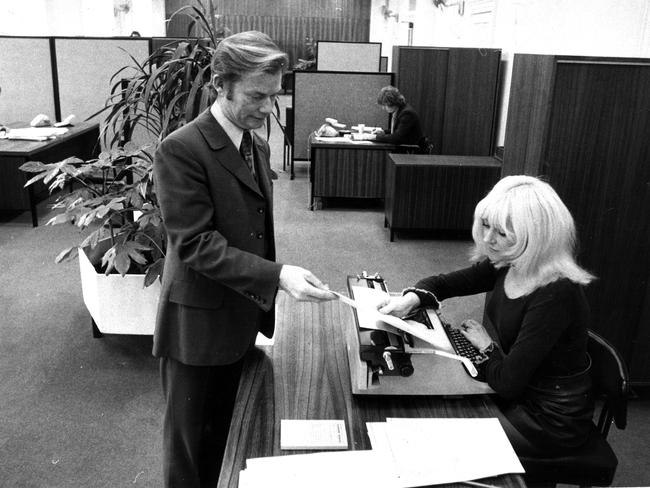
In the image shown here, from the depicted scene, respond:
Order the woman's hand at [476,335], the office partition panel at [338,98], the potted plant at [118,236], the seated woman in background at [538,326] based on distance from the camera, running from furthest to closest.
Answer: the office partition panel at [338,98] < the potted plant at [118,236] < the woman's hand at [476,335] < the seated woman in background at [538,326]

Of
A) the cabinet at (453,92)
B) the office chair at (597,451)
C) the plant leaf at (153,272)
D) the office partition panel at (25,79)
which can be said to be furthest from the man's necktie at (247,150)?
the office partition panel at (25,79)

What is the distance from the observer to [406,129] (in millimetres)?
4945

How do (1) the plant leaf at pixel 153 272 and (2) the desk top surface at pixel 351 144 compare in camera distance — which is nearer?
(1) the plant leaf at pixel 153 272

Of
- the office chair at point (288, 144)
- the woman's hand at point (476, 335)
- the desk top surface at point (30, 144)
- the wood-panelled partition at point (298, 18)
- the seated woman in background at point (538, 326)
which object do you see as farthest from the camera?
the wood-panelled partition at point (298, 18)

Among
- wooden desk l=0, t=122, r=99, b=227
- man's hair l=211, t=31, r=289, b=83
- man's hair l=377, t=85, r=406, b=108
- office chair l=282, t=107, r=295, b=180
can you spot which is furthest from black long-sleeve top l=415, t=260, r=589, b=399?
office chair l=282, t=107, r=295, b=180

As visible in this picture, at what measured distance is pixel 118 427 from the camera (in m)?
2.28

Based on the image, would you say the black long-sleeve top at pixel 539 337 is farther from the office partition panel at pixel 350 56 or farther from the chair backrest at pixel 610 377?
the office partition panel at pixel 350 56

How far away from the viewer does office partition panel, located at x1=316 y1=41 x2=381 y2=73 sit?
6.75 metres

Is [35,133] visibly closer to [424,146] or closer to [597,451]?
[424,146]

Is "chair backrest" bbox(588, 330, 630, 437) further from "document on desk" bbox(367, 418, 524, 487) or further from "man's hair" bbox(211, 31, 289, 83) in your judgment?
"man's hair" bbox(211, 31, 289, 83)

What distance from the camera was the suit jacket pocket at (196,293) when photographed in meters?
1.40

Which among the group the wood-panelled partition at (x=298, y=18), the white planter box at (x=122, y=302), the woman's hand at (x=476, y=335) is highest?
the wood-panelled partition at (x=298, y=18)

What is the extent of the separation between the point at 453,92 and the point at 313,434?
14.8 feet

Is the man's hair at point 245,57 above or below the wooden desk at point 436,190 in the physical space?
above
